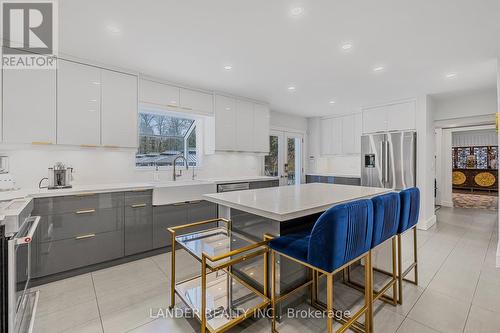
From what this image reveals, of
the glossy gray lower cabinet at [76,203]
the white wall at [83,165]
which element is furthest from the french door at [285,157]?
the glossy gray lower cabinet at [76,203]

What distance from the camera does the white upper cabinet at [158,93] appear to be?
3363 millimetres

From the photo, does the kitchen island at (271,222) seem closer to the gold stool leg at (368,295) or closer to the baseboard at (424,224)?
the gold stool leg at (368,295)

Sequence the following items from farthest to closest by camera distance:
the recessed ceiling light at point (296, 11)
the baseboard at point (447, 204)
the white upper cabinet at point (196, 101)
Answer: the baseboard at point (447, 204) → the white upper cabinet at point (196, 101) → the recessed ceiling light at point (296, 11)

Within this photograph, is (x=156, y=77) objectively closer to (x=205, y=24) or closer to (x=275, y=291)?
(x=205, y=24)

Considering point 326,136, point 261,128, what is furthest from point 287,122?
point 261,128

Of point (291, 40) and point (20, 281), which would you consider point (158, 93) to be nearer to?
point (291, 40)

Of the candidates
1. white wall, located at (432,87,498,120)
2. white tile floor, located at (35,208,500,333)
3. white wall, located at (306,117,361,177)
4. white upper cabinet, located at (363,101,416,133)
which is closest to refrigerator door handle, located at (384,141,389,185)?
white upper cabinet, located at (363,101,416,133)

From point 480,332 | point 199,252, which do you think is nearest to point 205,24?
point 199,252

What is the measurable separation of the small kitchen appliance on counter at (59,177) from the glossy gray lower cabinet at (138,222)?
679 millimetres

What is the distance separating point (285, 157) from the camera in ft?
20.4

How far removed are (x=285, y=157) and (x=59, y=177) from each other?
15.7 feet

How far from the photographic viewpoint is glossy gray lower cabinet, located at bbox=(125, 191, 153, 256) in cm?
286

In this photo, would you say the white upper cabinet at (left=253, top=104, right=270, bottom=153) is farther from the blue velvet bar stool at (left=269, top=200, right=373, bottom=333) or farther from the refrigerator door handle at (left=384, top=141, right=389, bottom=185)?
the blue velvet bar stool at (left=269, top=200, right=373, bottom=333)

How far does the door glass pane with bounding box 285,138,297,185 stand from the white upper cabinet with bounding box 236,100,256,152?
6.23 feet
